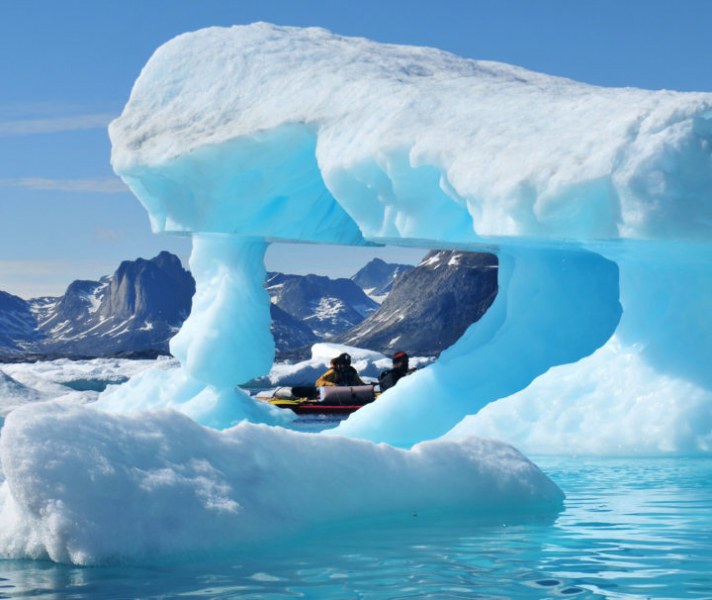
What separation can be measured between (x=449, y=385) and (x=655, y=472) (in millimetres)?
3851

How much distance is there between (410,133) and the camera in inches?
392

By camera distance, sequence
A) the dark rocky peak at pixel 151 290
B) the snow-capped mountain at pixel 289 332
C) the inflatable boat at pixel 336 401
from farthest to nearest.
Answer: the dark rocky peak at pixel 151 290
the snow-capped mountain at pixel 289 332
the inflatable boat at pixel 336 401

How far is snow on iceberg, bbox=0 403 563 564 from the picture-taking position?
4.40 meters

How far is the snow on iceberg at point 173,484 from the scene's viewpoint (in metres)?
4.40

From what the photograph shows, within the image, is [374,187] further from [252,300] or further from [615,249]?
[252,300]

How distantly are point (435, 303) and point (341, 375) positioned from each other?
4577cm

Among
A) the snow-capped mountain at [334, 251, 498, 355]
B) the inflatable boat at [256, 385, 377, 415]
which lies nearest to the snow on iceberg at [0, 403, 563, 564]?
the inflatable boat at [256, 385, 377, 415]

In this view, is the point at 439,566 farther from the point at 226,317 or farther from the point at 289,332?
the point at 289,332

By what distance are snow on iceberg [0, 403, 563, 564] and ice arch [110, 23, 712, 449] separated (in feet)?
12.0

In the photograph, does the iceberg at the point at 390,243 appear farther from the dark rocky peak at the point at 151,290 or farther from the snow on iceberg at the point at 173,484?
the dark rocky peak at the point at 151,290

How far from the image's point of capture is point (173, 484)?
4.58m

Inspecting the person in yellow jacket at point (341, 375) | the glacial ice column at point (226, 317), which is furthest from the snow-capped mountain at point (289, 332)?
the glacial ice column at point (226, 317)

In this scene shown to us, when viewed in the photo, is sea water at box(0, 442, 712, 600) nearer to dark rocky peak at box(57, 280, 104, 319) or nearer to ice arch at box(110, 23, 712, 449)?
ice arch at box(110, 23, 712, 449)

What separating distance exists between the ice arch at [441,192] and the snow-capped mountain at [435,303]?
40488 mm
